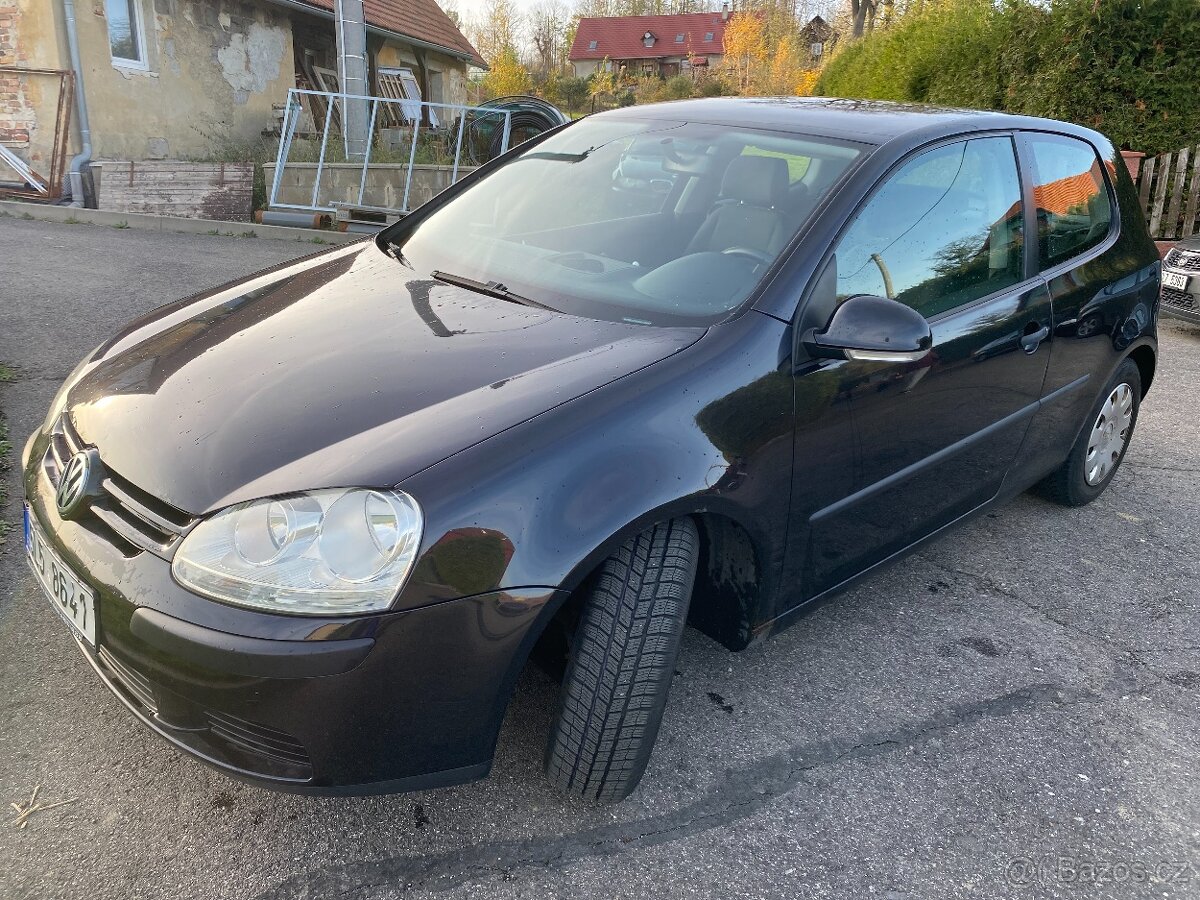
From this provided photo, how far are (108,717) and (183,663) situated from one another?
78 centimetres

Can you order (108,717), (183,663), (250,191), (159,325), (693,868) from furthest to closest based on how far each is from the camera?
1. (250,191)
2. (159,325)
3. (108,717)
4. (693,868)
5. (183,663)

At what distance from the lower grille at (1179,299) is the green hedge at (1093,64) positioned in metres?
3.44

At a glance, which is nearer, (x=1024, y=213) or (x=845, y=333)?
(x=845, y=333)

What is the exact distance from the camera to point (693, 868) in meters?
1.90

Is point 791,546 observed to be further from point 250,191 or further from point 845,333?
point 250,191

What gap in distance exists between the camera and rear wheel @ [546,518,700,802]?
1.89 meters

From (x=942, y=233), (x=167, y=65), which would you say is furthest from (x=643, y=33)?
(x=942, y=233)

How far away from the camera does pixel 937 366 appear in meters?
2.52

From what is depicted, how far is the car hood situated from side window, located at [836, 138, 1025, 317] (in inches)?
24.2

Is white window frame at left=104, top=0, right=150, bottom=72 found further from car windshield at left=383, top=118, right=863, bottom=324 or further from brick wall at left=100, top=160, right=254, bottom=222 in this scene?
car windshield at left=383, top=118, right=863, bottom=324

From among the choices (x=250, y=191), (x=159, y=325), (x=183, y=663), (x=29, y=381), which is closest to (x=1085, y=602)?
(x=183, y=663)

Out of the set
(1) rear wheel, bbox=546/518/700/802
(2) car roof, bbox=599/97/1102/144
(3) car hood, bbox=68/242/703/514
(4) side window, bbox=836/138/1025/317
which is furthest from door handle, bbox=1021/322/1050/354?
(1) rear wheel, bbox=546/518/700/802

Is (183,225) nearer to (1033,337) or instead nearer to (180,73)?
(180,73)

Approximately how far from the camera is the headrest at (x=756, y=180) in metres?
2.51
